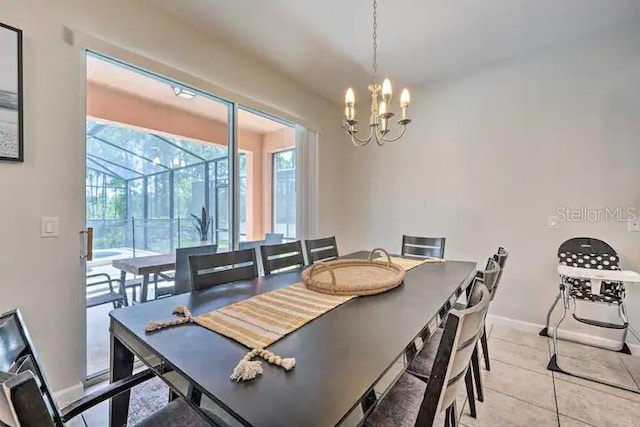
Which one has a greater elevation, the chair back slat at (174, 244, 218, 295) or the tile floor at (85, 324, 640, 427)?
the chair back slat at (174, 244, 218, 295)

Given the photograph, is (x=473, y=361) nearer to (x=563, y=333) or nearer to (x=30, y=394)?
(x=563, y=333)

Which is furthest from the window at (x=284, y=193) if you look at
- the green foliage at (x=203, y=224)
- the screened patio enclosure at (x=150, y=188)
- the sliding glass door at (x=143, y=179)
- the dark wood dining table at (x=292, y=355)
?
the dark wood dining table at (x=292, y=355)

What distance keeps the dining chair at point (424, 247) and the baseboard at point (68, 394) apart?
2560 mm

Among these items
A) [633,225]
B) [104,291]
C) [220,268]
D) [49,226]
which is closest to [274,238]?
[104,291]

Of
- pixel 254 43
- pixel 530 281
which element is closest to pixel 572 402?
pixel 530 281

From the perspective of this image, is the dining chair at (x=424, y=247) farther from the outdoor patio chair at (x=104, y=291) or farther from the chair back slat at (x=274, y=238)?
the outdoor patio chair at (x=104, y=291)

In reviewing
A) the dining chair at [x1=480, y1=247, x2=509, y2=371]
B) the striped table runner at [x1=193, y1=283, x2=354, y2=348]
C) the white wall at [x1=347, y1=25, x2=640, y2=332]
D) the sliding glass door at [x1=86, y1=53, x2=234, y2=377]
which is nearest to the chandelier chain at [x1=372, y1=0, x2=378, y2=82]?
the white wall at [x1=347, y1=25, x2=640, y2=332]

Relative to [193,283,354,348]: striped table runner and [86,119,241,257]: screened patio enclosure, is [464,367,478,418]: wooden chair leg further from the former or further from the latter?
[86,119,241,257]: screened patio enclosure

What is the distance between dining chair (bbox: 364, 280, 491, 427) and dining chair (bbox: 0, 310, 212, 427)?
586 mm

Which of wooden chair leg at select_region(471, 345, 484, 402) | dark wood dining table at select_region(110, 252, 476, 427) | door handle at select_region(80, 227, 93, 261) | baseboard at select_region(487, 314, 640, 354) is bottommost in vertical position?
baseboard at select_region(487, 314, 640, 354)

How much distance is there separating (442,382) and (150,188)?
258 centimetres

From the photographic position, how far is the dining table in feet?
7.74

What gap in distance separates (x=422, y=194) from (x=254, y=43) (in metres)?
2.41

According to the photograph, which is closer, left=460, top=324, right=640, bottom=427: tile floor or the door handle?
left=460, top=324, right=640, bottom=427: tile floor
